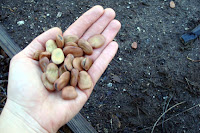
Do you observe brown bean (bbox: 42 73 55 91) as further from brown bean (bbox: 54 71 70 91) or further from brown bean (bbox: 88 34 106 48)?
brown bean (bbox: 88 34 106 48)

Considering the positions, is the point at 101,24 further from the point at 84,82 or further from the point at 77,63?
the point at 84,82

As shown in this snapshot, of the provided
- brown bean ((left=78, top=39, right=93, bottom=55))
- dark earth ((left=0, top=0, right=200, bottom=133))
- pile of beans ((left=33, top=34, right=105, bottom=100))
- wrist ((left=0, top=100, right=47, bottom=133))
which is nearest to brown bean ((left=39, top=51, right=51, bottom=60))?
pile of beans ((left=33, top=34, right=105, bottom=100))

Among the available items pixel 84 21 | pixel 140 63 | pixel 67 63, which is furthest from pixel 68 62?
pixel 140 63

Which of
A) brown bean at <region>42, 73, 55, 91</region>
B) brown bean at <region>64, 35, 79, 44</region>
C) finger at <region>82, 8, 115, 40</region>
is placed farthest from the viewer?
finger at <region>82, 8, 115, 40</region>

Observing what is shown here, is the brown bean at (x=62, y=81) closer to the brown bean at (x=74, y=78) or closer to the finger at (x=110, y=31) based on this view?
the brown bean at (x=74, y=78)

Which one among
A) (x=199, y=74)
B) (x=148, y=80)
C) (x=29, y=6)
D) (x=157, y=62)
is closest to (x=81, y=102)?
(x=148, y=80)

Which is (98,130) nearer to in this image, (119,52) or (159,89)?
(159,89)
